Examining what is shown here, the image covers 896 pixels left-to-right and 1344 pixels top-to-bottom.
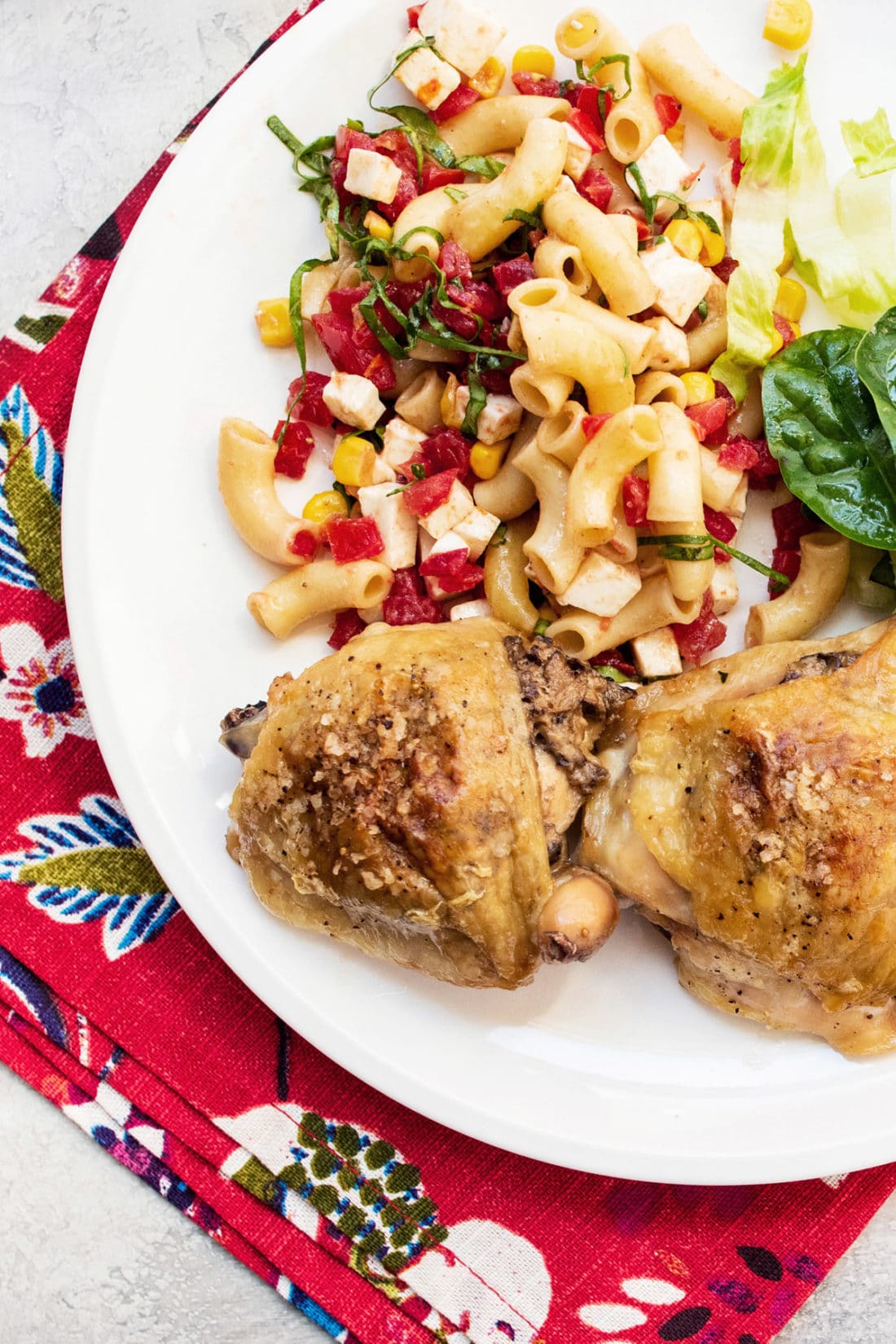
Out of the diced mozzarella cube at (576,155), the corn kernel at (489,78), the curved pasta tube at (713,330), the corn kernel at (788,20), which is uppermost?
the corn kernel at (489,78)

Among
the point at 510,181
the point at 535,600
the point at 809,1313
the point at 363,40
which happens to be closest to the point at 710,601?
the point at 535,600

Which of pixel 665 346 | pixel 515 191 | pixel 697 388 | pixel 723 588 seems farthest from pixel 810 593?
pixel 515 191

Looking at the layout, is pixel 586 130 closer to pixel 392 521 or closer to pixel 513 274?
pixel 513 274

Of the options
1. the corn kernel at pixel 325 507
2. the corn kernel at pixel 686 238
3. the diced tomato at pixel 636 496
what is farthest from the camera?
the corn kernel at pixel 325 507

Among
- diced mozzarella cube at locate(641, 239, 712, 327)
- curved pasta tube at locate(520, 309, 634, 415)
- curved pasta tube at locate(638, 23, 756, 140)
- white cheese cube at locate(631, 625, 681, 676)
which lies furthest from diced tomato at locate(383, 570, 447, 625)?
curved pasta tube at locate(638, 23, 756, 140)

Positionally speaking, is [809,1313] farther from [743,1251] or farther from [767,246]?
[767,246]

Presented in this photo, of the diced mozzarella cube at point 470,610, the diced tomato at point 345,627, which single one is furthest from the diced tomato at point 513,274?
the diced tomato at point 345,627

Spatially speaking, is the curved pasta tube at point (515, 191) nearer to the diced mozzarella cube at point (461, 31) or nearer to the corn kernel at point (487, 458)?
the diced mozzarella cube at point (461, 31)
